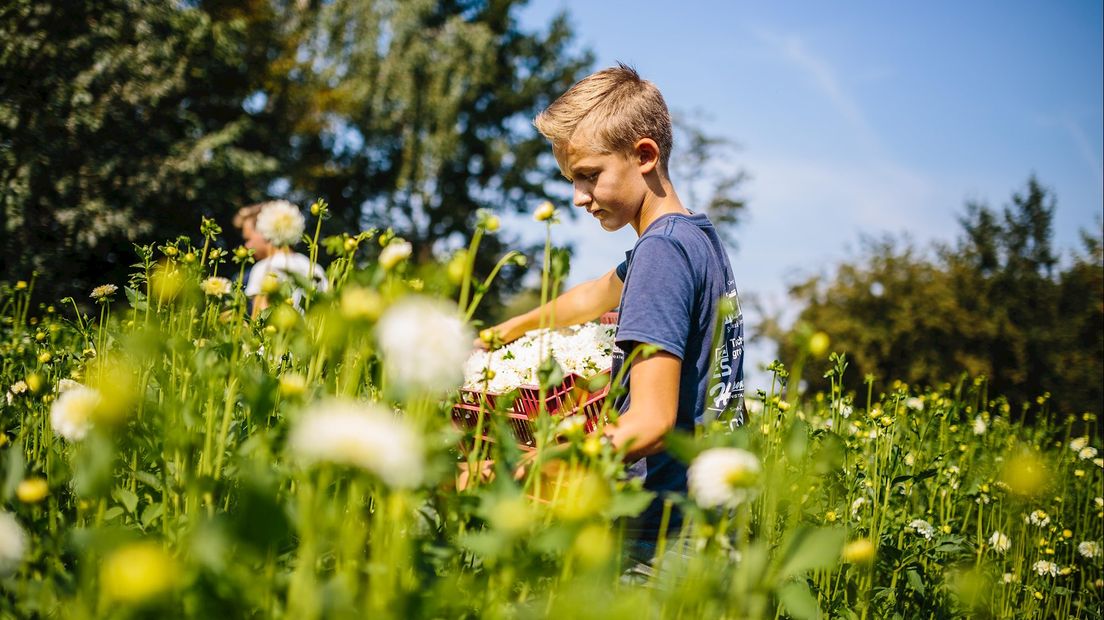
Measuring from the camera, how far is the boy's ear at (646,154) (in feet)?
5.97

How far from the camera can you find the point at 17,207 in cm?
970

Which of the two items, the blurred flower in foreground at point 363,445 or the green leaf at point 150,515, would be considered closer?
the blurred flower in foreground at point 363,445

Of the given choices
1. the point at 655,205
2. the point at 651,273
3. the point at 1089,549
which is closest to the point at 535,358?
the point at 651,273

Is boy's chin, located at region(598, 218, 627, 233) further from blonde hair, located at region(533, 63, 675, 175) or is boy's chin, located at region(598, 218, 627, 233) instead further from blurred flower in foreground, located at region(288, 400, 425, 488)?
blurred flower in foreground, located at region(288, 400, 425, 488)

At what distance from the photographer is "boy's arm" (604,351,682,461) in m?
1.33

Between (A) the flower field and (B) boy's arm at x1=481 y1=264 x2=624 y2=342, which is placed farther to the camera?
(B) boy's arm at x1=481 y1=264 x2=624 y2=342

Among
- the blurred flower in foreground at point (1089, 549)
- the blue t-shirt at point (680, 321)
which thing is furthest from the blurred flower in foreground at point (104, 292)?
the blurred flower in foreground at point (1089, 549)

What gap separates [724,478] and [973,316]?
16259 millimetres

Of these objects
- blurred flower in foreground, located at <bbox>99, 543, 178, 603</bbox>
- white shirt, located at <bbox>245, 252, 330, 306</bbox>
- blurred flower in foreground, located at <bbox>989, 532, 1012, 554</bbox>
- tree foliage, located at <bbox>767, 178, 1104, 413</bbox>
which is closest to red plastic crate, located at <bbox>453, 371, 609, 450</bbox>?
white shirt, located at <bbox>245, 252, 330, 306</bbox>

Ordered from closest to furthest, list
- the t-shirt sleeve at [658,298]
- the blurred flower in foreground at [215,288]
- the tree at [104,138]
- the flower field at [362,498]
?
the flower field at [362,498], the t-shirt sleeve at [658,298], the blurred flower in foreground at [215,288], the tree at [104,138]

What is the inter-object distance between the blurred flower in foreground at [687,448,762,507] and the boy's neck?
1067 millimetres

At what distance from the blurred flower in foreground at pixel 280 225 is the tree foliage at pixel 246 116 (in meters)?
4.09

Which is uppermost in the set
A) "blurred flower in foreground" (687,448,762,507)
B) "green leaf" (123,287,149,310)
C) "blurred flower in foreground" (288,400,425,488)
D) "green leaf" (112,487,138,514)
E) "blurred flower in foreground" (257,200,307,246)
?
"blurred flower in foreground" (257,200,307,246)

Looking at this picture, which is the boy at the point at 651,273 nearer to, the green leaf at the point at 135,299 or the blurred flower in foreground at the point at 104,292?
the green leaf at the point at 135,299
